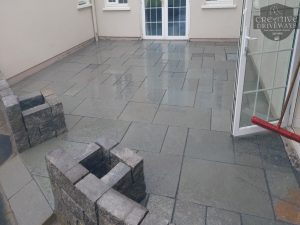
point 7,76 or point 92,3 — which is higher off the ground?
point 92,3

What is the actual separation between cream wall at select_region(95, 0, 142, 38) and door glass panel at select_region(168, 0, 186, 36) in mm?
764

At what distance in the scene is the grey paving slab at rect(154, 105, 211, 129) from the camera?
312cm

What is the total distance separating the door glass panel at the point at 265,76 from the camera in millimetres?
2580

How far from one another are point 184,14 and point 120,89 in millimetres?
3377

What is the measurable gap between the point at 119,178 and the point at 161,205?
485mm

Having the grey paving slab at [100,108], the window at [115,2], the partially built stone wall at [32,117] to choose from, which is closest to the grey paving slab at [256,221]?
the grey paving slab at [100,108]

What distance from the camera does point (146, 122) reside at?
126 inches

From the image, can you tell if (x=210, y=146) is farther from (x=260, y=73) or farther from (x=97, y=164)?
(x=97, y=164)

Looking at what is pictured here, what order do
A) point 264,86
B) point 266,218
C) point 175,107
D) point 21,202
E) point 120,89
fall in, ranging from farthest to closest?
point 120,89, point 175,107, point 264,86, point 21,202, point 266,218

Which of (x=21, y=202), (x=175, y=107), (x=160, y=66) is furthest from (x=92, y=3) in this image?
(x=21, y=202)

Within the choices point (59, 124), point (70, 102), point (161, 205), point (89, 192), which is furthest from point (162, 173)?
point (70, 102)

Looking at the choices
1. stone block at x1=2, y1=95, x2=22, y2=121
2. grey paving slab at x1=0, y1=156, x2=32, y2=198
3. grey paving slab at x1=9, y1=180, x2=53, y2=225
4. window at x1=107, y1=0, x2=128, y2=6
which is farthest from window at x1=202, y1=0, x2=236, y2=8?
grey paving slab at x1=9, y1=180, x2=53, y2=225

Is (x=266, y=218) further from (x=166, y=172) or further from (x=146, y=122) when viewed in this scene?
(x=146, y=122)

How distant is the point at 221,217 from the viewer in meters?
1.93
